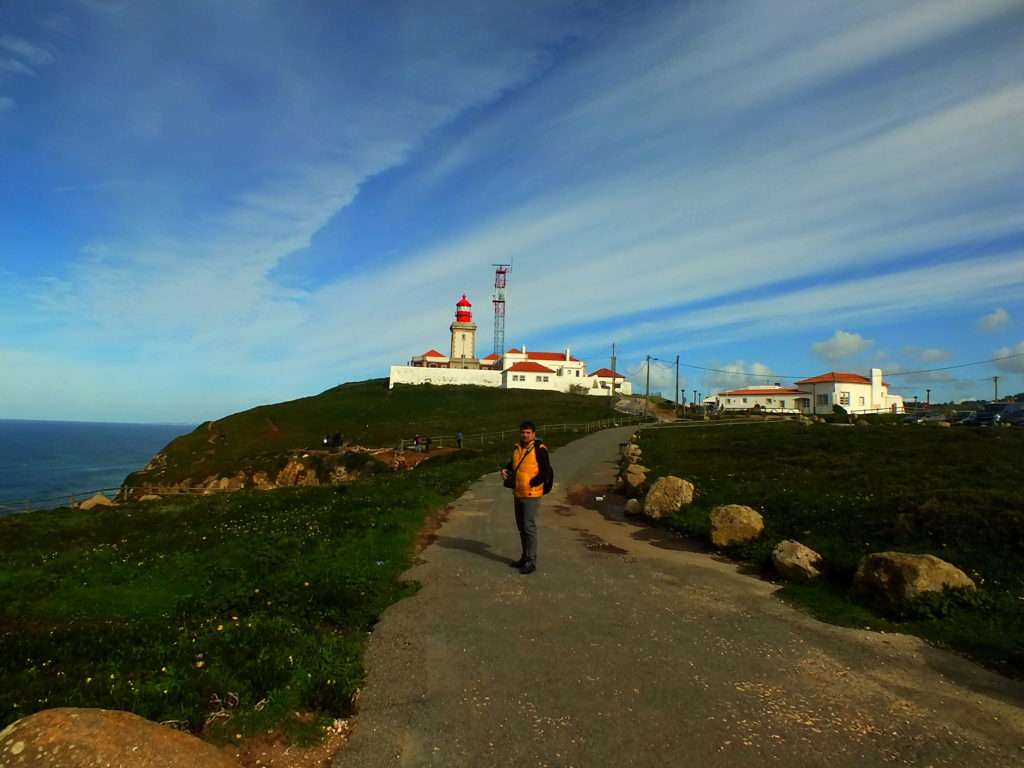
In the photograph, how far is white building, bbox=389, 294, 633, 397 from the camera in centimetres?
10881

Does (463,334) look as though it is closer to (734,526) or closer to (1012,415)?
(1012,415)

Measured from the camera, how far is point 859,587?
9.28 meters

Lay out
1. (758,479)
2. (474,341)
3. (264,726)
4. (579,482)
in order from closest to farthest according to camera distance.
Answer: (264,726) → (758,479) → (579,482) → (474,341)

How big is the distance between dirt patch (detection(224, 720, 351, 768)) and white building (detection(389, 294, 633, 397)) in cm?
10090

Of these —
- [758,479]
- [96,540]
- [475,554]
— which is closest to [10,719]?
[475,554]

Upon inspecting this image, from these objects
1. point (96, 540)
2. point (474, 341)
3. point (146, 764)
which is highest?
point (474, 341)

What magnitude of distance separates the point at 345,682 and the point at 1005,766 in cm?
A: 575

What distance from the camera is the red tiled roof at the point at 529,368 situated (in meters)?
108

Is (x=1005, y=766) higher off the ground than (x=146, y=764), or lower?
lower

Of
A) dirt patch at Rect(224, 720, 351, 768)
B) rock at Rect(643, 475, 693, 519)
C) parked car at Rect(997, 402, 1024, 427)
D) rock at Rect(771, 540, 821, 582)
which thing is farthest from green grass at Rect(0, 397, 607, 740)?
parked car at Rect(997, 402, 1024, 427)

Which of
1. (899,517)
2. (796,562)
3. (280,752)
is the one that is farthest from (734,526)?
(280,752)

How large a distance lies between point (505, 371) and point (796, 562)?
98.9 m

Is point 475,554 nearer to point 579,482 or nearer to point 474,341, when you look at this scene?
point 579,482

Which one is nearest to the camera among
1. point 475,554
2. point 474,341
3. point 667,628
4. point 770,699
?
point 770,699
